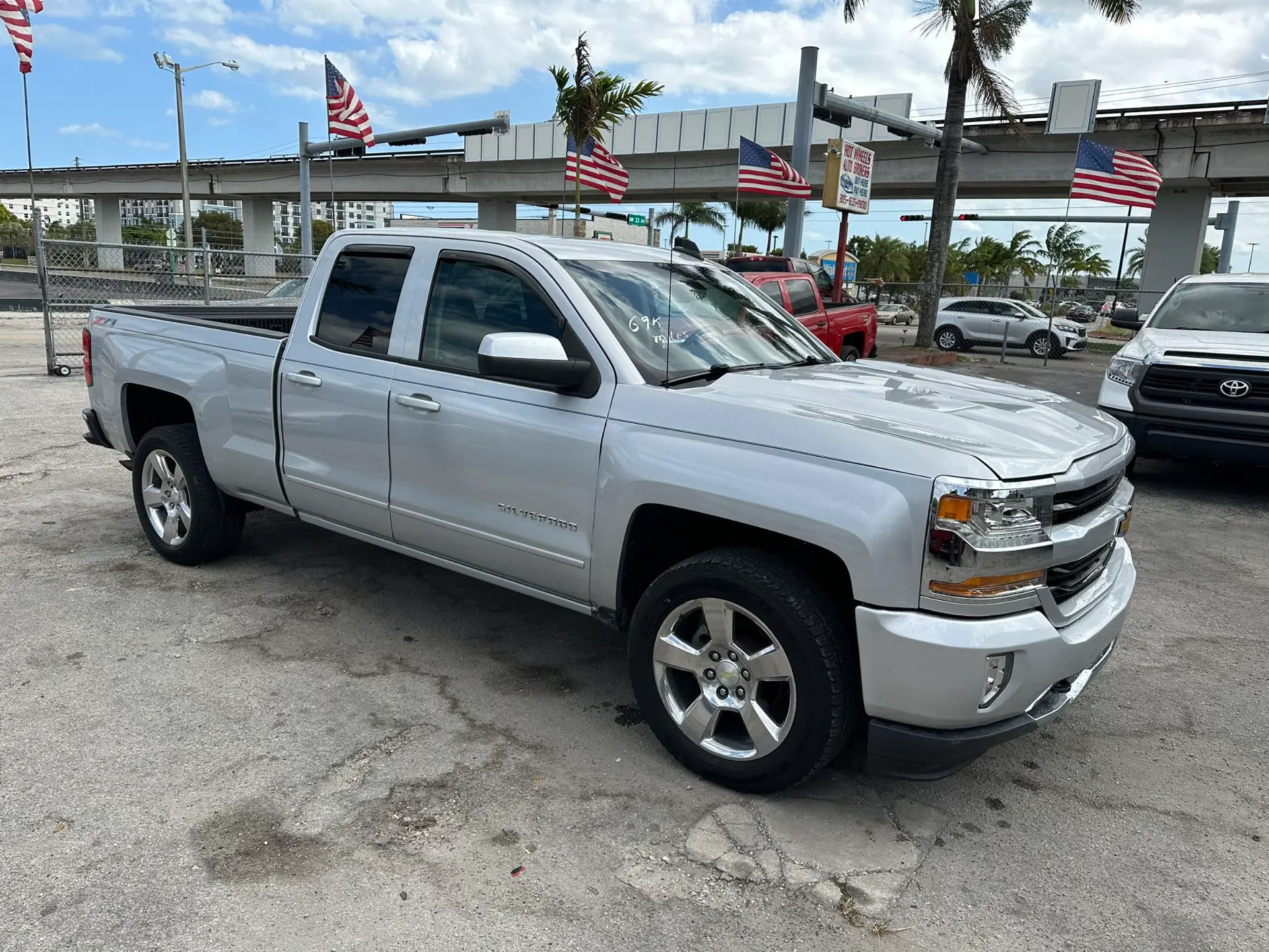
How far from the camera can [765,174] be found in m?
20.4

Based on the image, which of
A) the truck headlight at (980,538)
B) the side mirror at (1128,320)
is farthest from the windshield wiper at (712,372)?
the side mirror at (1128,320)

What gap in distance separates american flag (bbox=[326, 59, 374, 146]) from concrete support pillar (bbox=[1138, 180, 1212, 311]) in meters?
24.5

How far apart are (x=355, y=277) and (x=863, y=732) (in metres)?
3.04

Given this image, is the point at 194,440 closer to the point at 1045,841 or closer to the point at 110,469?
the point at 110,469

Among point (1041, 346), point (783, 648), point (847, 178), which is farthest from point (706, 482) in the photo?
point (1041, 346)

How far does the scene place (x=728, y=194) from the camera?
3994 cm

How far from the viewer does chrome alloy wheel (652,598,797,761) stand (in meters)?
3.10

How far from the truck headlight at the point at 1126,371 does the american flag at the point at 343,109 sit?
19555mm

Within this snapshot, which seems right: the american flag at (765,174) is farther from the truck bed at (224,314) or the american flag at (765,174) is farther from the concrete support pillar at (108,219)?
the concrete support pillar at (108,219)

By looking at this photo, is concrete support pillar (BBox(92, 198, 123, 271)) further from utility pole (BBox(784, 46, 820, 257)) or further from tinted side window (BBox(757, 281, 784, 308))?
tinted side window (BBox(757, 281, 784, 308))

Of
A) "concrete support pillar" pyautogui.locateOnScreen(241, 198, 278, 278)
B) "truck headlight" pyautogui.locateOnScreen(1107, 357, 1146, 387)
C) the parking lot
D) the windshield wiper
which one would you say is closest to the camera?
the parking lot

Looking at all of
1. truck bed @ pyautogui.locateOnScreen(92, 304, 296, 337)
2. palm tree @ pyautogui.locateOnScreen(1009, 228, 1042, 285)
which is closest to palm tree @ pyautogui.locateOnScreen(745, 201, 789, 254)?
palm tree @ pyautogui.locateOnScreen(1009, 228, 1042, 285)

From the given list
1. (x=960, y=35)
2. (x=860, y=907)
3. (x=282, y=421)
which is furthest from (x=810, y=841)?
(x=960, y=35)

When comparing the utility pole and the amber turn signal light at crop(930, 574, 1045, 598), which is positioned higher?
the utility pole
